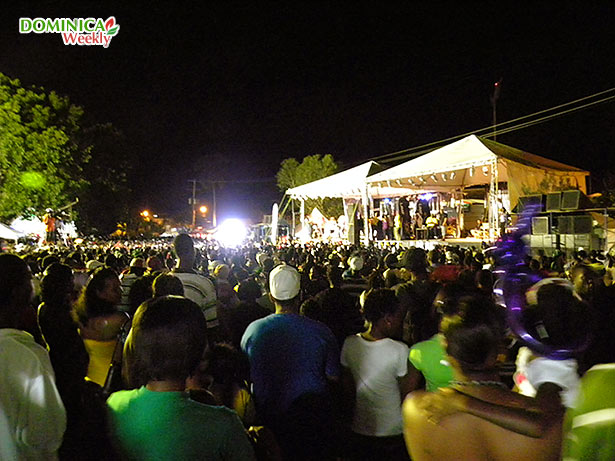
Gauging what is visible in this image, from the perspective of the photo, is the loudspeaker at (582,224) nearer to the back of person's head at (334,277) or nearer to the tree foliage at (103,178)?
the back of person's head at (334,277)

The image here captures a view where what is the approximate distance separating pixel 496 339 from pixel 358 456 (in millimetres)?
1716

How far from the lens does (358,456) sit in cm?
348

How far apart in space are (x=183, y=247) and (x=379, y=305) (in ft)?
7.44

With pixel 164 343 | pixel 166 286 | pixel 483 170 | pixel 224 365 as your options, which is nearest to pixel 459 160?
pixel 483 170

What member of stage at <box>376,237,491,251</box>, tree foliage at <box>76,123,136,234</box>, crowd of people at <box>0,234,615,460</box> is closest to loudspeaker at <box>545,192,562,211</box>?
stage at <box>376,237,491,251</box>

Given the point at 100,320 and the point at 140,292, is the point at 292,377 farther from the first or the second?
the point at 140,292

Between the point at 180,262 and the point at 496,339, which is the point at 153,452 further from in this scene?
the point at 180,262

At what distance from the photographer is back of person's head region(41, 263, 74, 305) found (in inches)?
163

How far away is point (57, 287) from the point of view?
418cm

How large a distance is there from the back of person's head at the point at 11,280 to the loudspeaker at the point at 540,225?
17901 millimetres

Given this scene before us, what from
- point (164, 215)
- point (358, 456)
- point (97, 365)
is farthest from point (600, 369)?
point (164, 215)

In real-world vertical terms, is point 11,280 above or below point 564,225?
below

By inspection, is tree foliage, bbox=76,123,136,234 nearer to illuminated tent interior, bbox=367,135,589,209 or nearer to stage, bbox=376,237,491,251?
illuminated tent interior, bbox=367,135,589,209

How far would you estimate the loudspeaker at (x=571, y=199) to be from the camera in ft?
53.6
